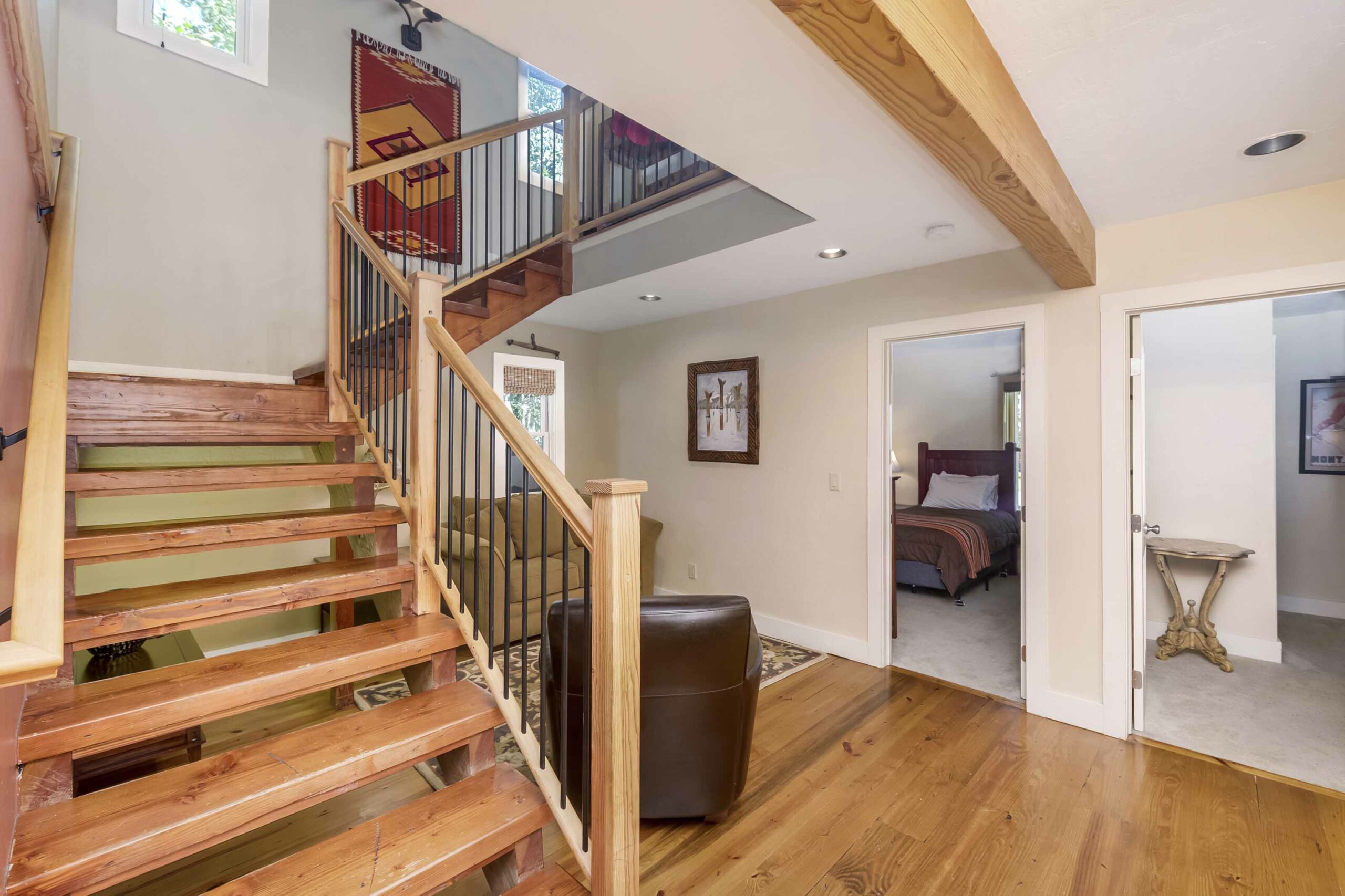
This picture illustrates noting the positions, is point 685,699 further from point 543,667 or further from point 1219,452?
point 1219,452

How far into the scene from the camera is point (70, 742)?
1.31m

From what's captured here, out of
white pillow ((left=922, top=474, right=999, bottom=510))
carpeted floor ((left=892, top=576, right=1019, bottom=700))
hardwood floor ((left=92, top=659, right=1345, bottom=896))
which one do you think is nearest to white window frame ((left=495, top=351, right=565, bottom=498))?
hardwood floor ((left=92, top=659, right=1345, bottom=896))

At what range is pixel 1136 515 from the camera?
2789 mm

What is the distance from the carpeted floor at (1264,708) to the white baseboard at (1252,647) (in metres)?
0.03

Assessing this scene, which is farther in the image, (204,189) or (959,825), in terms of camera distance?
(204,189)

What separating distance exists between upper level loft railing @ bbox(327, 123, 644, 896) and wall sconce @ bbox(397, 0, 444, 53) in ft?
5.83

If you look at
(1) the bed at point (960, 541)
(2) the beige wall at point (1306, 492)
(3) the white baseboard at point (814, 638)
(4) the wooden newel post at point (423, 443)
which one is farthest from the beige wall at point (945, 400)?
(4) the wooden newel post at point (423, 443)

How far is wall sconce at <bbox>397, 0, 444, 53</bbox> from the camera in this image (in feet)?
13.7

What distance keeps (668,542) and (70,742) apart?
3857mm

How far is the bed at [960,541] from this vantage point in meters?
5.00

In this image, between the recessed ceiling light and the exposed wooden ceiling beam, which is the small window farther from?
the recessed ceiling light

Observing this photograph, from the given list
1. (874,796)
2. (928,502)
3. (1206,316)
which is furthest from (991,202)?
(928,502)

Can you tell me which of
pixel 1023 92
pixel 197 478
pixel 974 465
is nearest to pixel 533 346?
pixel 197 478

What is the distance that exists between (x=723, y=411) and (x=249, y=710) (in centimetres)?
342
